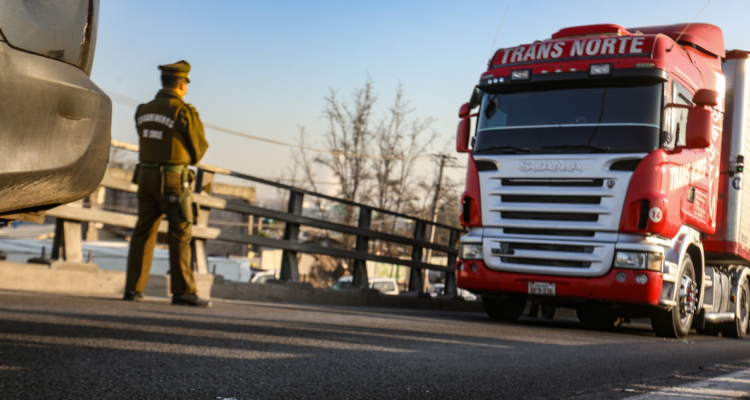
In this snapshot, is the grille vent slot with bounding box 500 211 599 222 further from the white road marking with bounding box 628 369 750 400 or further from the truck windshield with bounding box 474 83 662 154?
the white road marking with bounding box 628 369 750 400

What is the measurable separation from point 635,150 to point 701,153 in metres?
1.38

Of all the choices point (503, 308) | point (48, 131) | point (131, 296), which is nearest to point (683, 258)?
point (503, 308)

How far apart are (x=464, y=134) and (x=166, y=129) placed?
12.1ft

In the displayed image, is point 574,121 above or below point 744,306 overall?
above

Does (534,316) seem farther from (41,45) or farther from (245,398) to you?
(41,45)

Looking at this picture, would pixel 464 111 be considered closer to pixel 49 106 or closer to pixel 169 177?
pixel 169 177

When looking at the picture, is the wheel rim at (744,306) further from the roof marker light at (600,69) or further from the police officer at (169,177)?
the police officer at (169,177)

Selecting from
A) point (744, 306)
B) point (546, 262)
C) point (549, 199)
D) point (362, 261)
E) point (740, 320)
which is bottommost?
point (740, 320)

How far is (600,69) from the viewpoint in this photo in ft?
24.9

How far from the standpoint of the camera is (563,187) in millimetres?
7367

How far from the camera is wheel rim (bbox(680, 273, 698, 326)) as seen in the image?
25.4 ft

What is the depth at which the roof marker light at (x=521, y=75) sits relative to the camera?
26.1 feet

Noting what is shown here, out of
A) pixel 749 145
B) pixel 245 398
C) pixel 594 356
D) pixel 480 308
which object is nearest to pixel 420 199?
pixel 480 308

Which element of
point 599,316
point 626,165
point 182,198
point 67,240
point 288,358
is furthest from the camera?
point 599,316
